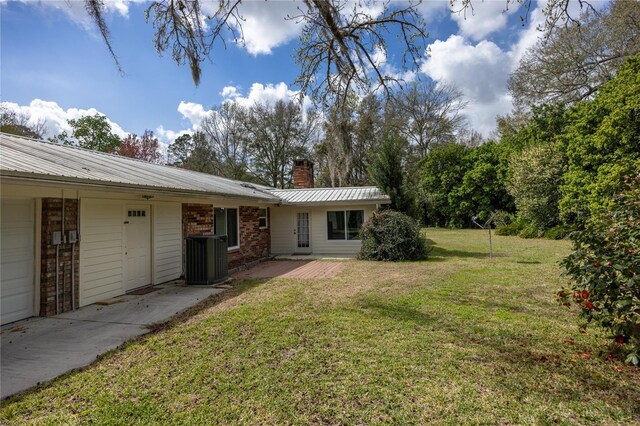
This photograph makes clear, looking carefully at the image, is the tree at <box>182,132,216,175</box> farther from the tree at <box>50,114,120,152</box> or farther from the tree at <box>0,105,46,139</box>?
the tree at <box>0,105,46,139</box>

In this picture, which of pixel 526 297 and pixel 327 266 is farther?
pixel 327 266

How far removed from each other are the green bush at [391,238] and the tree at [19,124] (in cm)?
2294

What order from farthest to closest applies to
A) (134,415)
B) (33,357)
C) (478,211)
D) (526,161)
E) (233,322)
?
1. (478,211)
2. (526,161)
3. (233,322)
4. (33,357)
5. (134,415)

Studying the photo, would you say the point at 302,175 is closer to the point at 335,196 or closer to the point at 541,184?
the point at 335,196

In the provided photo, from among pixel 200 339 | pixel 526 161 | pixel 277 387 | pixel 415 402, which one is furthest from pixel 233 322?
pixel 526 161

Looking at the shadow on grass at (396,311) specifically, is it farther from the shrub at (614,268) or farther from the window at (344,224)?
the window at (344,224)

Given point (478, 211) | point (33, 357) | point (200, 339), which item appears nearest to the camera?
point (33, 357)

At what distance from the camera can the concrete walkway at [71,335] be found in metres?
3.57

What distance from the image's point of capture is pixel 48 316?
5.48 metres

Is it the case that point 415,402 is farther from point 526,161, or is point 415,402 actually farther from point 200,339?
point 526,161

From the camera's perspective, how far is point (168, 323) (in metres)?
5.16

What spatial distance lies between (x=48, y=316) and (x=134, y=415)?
4.11 meters

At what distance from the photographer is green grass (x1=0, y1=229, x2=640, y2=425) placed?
2723mm

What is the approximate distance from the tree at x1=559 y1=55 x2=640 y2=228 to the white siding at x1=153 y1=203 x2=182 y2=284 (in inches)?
587
